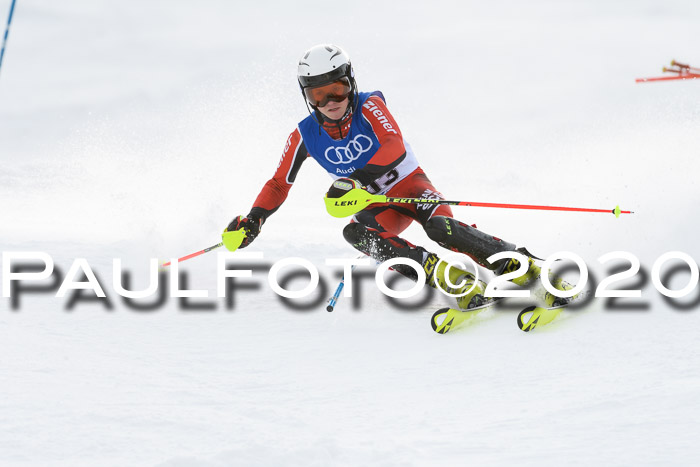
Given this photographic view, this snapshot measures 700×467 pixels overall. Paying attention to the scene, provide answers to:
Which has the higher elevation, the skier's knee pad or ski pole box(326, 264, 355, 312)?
the skier's knee pad

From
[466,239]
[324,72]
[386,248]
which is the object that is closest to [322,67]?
[324,72]

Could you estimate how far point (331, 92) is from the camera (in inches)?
167

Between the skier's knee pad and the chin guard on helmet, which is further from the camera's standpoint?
the chin guard on helmet

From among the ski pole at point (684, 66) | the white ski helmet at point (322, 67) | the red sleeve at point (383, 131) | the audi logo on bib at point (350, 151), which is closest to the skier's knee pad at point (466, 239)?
the red sleeve at point (383, 131)

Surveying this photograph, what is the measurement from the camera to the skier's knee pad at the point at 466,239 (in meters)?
4.01

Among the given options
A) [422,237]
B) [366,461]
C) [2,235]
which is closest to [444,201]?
[366,461]

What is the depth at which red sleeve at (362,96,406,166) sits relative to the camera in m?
4.22

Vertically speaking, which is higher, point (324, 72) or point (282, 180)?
point (324, 72)

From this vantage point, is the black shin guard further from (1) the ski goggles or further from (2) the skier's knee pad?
(1) the ski goggles

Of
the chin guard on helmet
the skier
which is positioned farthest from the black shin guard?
the chin guard on helmet

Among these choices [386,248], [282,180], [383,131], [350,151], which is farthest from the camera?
[282,180]

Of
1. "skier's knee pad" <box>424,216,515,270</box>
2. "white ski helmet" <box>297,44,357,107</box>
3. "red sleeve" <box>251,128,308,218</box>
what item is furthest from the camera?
"red sleeve" <box>251,128,308,218</box>

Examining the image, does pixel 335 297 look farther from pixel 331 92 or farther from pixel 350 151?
pixel 331 92

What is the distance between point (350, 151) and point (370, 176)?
0.37 metres
